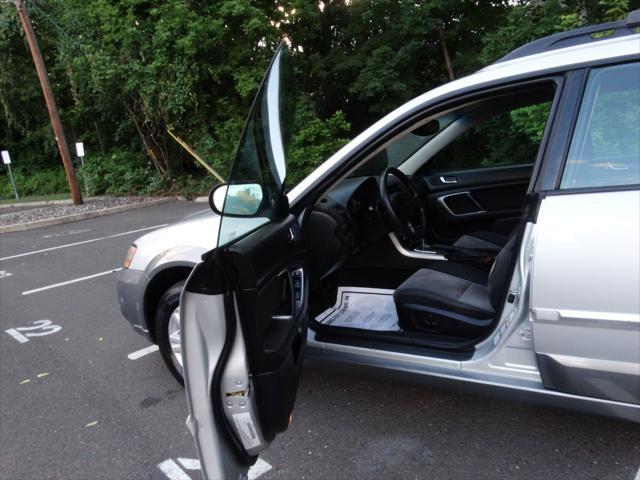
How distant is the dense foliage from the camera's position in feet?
37.2

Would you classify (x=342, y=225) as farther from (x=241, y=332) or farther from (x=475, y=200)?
(x=475, y=200)

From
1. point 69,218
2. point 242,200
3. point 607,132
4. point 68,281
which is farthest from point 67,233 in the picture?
point 607,132

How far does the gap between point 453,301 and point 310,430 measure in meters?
1.02

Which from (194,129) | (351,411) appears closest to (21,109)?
(194,129)

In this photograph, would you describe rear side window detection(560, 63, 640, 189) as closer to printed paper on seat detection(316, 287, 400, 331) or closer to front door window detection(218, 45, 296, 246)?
front door window detection(218, 45, 296, 246)

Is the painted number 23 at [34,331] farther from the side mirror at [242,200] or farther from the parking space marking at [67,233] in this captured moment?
the parking space marking at [67,233]

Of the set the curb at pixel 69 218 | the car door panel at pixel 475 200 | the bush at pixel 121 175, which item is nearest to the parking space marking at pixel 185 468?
the car door panel at pixel 475 200

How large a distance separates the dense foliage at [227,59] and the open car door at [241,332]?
732 centimetres

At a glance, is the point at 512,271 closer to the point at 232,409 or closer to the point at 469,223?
the point at 232,409

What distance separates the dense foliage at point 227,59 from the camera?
11.3m

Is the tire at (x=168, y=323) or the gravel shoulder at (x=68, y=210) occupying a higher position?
the tire at (x=168, y=323)

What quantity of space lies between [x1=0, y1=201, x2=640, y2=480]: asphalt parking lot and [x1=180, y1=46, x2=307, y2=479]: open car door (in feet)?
2.30

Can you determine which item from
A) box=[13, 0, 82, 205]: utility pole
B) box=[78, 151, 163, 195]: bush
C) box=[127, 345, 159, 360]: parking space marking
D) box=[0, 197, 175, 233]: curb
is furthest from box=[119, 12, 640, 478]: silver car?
box=[78, 151, 163, 195]: bush

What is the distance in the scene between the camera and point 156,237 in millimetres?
3051
